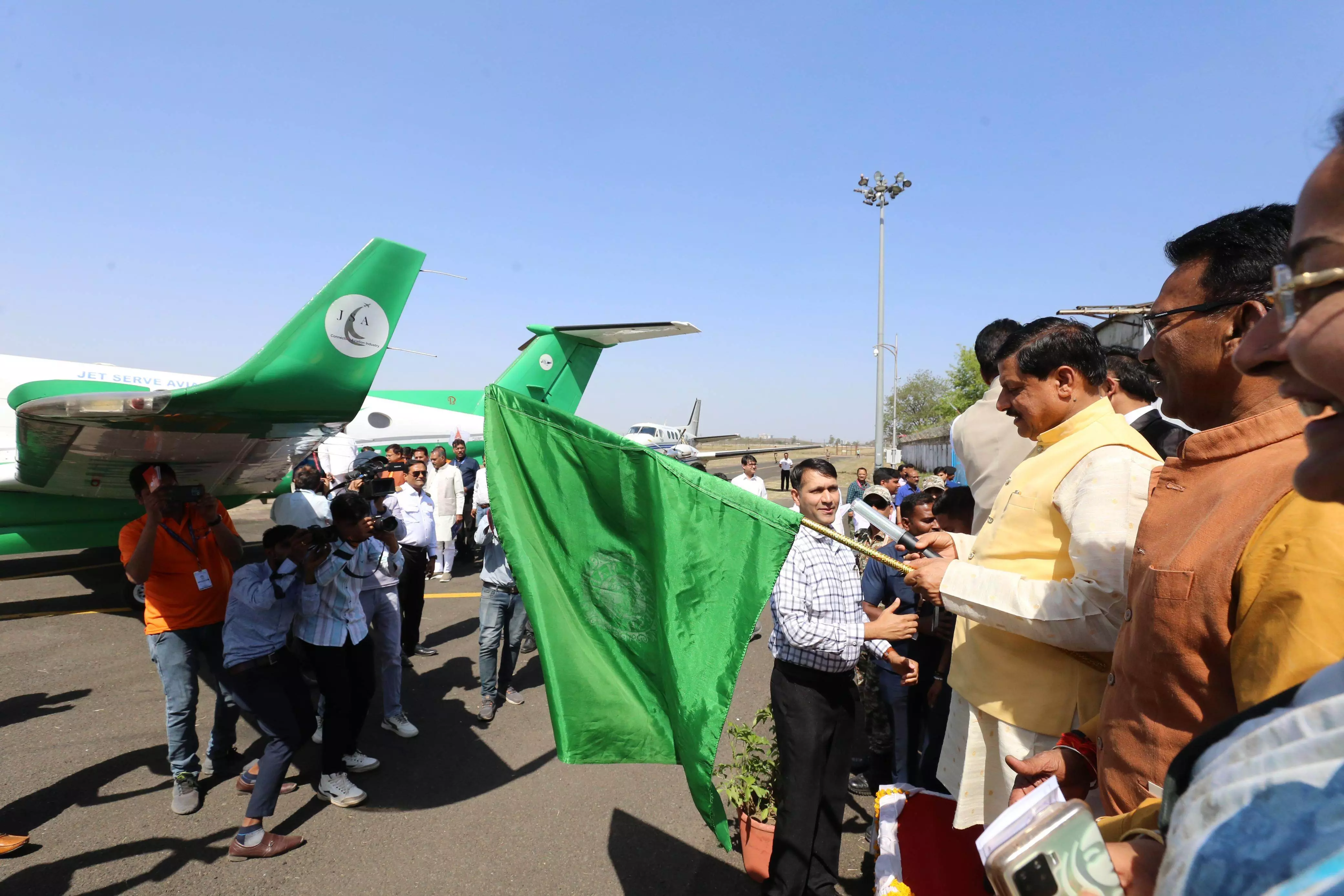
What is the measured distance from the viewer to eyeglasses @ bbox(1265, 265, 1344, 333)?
2.14 ft

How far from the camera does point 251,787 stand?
3949 millimetres

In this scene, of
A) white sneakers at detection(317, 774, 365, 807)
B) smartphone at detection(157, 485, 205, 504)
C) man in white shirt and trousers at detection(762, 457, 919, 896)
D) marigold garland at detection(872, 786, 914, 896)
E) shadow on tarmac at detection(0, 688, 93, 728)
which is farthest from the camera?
shadow on tarmac at detection(0, 688, 93, 728)

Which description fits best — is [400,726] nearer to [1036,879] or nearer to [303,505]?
[303,505]

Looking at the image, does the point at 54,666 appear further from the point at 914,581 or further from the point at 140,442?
the point at 914,581

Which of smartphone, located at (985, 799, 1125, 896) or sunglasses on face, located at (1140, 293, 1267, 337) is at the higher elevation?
sunglasses on face, located at (1140, 293, 1267, 337)

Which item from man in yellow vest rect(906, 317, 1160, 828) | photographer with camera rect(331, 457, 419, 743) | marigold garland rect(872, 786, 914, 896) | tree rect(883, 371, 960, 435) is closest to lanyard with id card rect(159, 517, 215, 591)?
photographer with camera rect(331, 457, 419, 743)

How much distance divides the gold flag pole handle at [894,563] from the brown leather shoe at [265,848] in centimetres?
327

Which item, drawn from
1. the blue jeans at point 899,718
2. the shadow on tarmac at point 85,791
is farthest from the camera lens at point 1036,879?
the shadow on tarmac at point 85,791

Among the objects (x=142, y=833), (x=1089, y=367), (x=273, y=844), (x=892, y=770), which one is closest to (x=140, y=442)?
(x=142, y=833)

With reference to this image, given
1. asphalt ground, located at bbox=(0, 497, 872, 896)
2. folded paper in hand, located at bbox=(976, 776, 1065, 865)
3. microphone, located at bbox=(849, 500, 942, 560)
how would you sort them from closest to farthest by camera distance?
1. folded paper in hand, located at bbox=(976, 776, 1065, 865)
2. microphone, located at bbox=(849, 500, 942, 560)
3. asphalt ground, located at bbox=(0, 497, 872, 896)

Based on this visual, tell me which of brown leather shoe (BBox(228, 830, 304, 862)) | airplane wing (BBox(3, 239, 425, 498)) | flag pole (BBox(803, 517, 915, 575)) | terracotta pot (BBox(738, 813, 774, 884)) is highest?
airplane wing (BBox(3, 239, 425, 498))

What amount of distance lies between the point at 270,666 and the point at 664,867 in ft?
7.74

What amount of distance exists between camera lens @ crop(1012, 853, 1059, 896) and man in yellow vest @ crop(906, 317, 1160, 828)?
1.06m

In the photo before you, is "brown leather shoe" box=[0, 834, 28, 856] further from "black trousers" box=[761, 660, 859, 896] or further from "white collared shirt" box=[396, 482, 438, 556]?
"black trousers" box=[761, 660, 859, 896]
